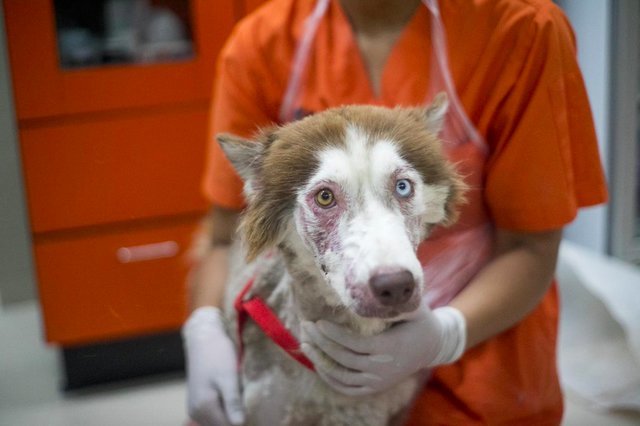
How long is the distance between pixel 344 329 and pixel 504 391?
0.73ft

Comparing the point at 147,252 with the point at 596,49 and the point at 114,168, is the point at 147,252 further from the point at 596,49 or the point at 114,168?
the point at 596,49

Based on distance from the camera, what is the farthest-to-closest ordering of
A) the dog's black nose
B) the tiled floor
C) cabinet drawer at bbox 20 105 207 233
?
cabinet drawer at bbox 20 105 207 233 < the tiled floor < the dog's black nose

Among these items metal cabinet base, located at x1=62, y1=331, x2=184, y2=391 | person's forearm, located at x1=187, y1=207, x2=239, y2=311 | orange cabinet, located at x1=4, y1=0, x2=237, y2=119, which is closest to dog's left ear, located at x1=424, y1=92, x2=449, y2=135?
person's forearm, located at x1=187, y1=207, x2=239, y2=311

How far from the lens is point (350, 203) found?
51 cm

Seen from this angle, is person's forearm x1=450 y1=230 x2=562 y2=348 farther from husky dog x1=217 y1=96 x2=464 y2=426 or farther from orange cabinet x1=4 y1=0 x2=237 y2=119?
orange cabinet x1=4 y1=0 x2=237 y2=119

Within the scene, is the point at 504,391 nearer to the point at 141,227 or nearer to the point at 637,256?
the point at 637,256

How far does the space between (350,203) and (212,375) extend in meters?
0.28

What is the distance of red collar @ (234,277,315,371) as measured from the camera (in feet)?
2.07

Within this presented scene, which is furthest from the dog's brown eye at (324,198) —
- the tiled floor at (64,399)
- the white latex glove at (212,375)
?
Result: the tiled floor at (64,399)

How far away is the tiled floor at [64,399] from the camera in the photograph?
0.77 meters

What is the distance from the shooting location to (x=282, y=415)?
2.11 feet

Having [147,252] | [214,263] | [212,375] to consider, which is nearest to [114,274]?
[147,252]

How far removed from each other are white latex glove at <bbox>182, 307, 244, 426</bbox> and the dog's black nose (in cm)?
26

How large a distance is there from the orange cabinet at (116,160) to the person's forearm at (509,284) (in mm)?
504
